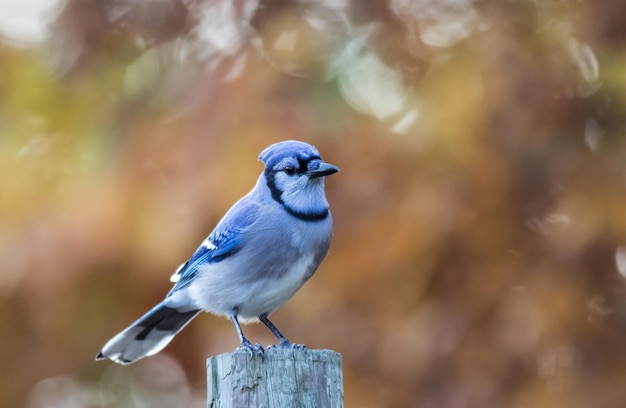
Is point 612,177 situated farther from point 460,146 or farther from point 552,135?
point 460,146

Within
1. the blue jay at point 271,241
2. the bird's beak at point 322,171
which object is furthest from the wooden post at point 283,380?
the bird's beak at point 322,171

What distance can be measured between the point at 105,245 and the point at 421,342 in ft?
4.47

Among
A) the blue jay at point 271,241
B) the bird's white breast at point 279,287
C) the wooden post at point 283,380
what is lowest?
the wooden post at point 283,380

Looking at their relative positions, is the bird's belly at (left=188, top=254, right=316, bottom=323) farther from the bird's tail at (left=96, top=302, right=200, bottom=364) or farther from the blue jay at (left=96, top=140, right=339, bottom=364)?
the bird's tail at (left=96, top=302, right=200, bottom=364)

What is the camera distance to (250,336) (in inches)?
161

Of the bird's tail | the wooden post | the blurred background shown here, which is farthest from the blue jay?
the wooden post

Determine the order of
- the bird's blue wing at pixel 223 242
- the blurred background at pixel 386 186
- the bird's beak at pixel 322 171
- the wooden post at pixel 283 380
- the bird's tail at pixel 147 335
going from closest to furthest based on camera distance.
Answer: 1. the wooden post at pixel 283 380
2. the bird's beak at pixel 322 171
3. the bird's blue wing at pixel 223 242
4. the bird's tail at pixel 147 335
5. the blurred background at pixel 386 186

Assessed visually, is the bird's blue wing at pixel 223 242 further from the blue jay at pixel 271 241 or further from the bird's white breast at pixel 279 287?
the bird's white breast at pixel 279 287

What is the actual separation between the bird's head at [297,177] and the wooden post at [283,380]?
0.92 metres

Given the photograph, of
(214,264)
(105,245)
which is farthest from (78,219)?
(214,264)

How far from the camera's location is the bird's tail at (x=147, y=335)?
136 inches

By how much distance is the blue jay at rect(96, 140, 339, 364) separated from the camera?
3.12 metres

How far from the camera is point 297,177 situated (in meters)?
3.15

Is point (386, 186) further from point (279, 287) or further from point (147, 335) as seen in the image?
point (147, 335)
